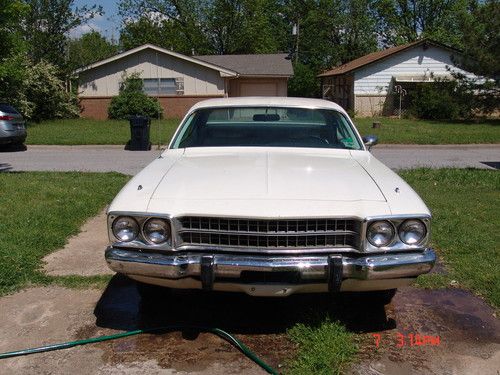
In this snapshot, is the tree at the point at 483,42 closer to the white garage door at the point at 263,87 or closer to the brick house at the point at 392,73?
the brick house at the point at 392,73

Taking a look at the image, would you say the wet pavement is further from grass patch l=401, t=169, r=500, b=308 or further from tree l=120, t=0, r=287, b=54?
tree l=120, t=0, r=287, b=54

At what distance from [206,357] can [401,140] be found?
50.8 feet

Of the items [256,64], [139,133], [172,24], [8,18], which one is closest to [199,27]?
[172,24]

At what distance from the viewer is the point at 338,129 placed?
5.22 meters

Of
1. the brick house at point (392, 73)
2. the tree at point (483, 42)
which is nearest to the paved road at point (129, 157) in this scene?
the tree at point (483, 42)

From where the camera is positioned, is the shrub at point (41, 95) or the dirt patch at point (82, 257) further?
the shrub at point (41, 95)

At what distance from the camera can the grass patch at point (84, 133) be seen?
17.3m

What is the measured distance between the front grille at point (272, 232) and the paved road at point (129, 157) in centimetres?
836

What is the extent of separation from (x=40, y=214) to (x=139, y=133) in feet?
31.7

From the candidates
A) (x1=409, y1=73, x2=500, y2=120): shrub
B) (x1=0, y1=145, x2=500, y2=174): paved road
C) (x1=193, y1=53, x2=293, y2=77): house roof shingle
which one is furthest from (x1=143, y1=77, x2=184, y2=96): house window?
(x1=409, y1=73, x2=500, y2=120): shrub

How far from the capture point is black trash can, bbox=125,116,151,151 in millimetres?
16139

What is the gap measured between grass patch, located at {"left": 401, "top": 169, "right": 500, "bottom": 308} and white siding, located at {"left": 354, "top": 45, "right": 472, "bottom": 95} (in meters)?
21.4

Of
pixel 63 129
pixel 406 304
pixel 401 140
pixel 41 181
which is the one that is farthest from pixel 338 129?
pixel 63 129

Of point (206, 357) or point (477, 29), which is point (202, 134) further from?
point (477, 29)
